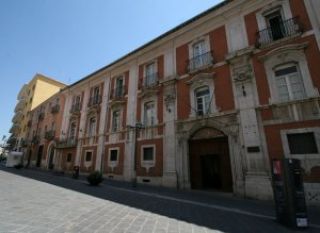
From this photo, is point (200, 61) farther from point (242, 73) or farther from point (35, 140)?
point (35, 140)

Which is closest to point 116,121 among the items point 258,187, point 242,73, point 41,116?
point 242,73

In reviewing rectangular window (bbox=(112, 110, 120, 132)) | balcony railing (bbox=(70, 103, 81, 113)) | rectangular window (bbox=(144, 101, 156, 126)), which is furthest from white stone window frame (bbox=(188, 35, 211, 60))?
balcony railing (bbox=(70, 103, 81, 113))

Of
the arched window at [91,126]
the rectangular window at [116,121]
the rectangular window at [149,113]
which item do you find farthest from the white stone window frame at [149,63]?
the arched window at [91,126]

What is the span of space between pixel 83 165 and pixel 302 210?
60.3 ft

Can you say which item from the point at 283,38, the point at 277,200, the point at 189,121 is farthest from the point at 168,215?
the point at 283,38

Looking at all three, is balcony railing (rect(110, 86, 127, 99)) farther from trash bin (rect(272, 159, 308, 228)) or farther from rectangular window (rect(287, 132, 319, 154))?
trash bin (rect(272, 159, 308, 228))

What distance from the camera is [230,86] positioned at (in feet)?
37.4

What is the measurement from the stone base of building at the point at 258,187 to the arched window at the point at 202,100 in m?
4.57

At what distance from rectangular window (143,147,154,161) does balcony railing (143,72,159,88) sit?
16.3ft

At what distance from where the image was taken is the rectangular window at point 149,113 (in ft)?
49.0

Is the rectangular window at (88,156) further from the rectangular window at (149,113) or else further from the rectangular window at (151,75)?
the rectangular window at (151,75)

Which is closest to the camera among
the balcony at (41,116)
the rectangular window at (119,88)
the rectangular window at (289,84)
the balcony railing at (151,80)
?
the rectangular window at (289,84)

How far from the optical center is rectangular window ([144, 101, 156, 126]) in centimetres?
1494

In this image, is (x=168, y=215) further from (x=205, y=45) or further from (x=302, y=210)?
(x=205, y=45)
